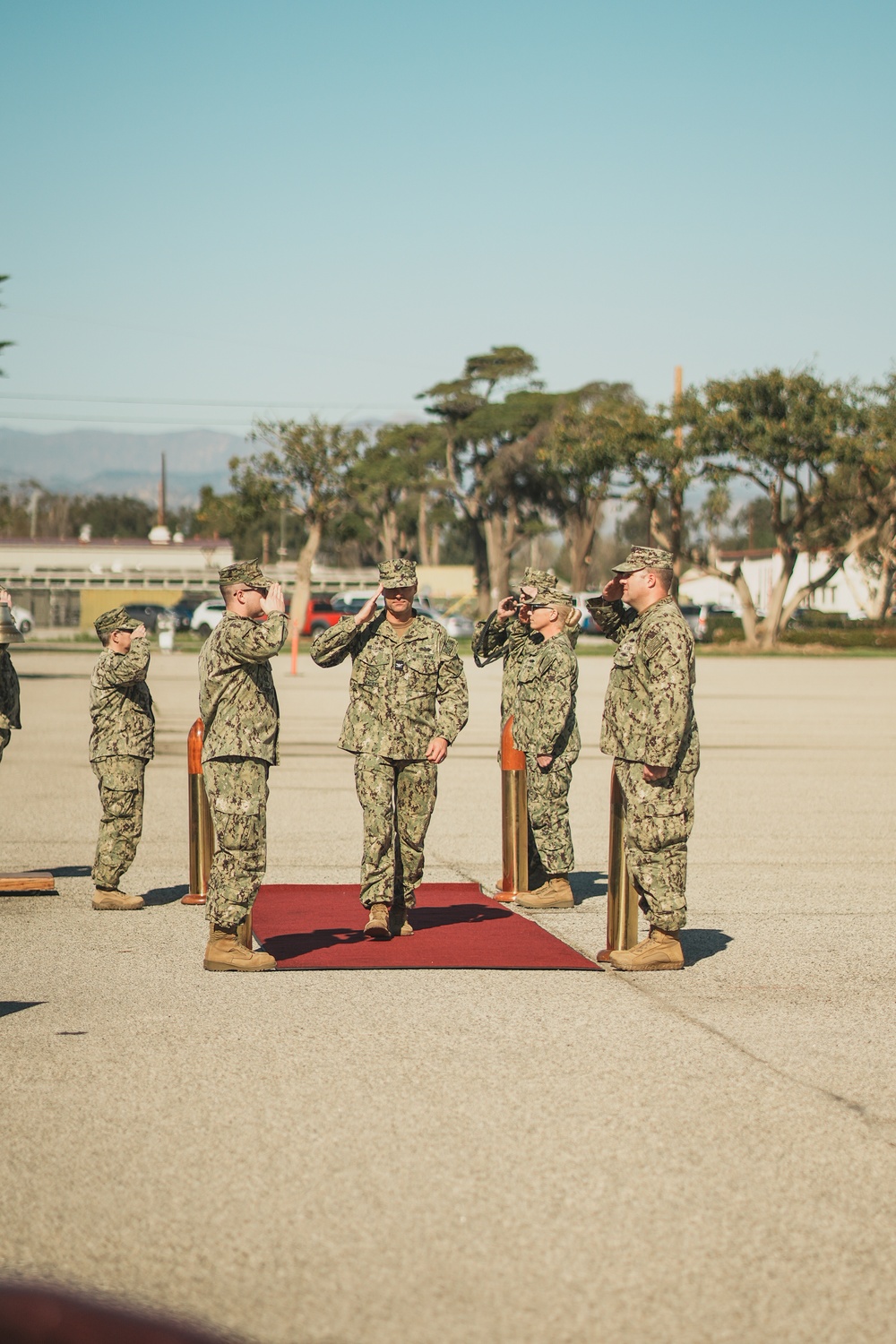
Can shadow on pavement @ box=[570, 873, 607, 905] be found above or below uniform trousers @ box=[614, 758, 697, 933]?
below

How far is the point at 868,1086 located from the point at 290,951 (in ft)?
10.6

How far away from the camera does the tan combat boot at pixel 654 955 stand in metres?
7.38

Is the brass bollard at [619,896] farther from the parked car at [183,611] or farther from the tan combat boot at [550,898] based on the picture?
the parked car at [183,611]

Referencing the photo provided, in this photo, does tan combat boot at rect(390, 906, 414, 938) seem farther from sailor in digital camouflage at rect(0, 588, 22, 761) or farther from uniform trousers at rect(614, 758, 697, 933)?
sailor in digital camouflage at rect(0, 588, 22, 761)

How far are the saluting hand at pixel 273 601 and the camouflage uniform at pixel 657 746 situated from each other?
4.98ft

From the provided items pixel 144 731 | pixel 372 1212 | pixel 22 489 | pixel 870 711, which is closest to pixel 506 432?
pixel 870 711

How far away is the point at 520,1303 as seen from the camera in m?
3.66

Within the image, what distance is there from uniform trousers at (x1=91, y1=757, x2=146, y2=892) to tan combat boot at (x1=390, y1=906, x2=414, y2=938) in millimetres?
1696

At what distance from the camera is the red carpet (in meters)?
7.53

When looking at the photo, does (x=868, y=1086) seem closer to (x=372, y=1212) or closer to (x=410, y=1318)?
(x=372, y=1212)

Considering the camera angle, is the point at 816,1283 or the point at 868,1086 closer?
the point at 816,1283

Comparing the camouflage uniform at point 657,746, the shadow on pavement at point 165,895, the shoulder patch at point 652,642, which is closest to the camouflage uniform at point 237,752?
the camouflage uniform at point 657,746

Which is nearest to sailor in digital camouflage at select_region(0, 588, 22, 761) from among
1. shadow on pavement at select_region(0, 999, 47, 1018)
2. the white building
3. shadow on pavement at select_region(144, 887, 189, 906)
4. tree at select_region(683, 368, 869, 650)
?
shadow on pavement at select_region(144, 887, 189, 906)

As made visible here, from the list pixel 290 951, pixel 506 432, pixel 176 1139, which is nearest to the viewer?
pixel 176 1139
